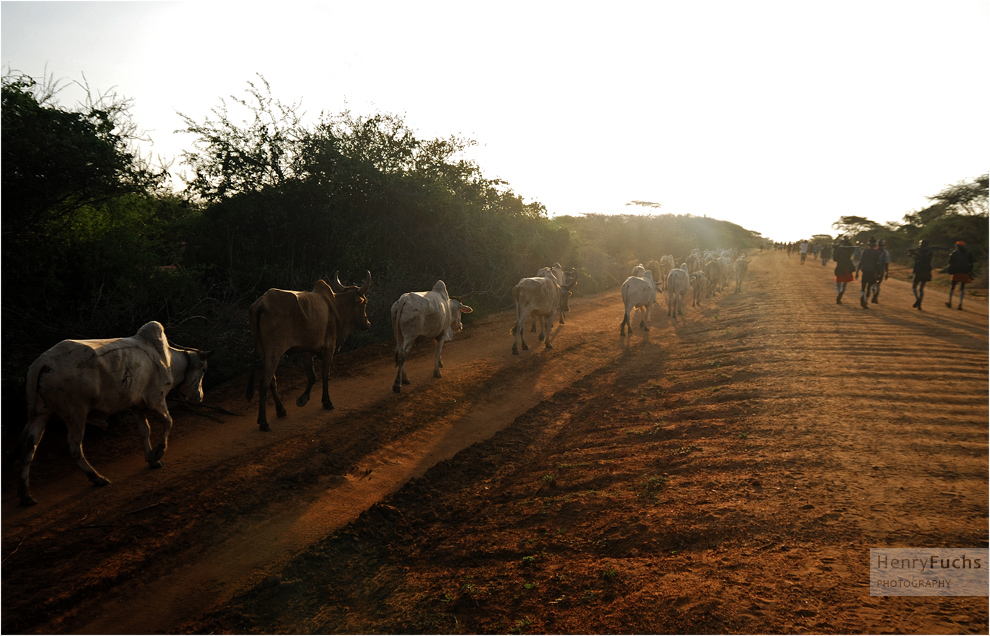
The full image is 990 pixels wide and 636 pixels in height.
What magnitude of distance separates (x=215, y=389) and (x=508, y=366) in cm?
526

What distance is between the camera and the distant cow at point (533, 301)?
480 inches

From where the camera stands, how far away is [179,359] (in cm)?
630

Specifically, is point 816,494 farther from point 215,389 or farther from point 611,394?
point 215,389

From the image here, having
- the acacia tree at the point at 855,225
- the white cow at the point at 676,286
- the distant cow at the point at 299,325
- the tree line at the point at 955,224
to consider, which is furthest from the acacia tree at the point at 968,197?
the distant cow at the point at 299,325

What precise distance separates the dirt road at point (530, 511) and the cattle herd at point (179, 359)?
1.55 ft

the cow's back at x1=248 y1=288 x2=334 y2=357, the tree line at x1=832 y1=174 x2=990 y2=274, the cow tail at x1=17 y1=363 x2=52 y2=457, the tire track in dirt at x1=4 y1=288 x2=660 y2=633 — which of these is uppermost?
the tree line at x1=832 y1=174 x2=990 y2=274

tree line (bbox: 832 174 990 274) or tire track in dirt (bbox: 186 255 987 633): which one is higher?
tree line (bbox: 832 174 990 274)

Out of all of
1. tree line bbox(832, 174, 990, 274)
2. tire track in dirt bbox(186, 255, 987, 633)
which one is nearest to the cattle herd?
tire track in dirt bbox(186, 255, 987, 633)

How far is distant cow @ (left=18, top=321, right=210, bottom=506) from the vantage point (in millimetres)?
5004

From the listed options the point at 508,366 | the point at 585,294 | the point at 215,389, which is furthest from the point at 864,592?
the point at 585,294

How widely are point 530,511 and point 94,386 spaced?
432 cm

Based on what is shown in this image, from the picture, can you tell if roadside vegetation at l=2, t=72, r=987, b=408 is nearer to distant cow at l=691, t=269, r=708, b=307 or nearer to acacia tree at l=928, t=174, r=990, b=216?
distant cow at l=691, t=269, r=708, b=307

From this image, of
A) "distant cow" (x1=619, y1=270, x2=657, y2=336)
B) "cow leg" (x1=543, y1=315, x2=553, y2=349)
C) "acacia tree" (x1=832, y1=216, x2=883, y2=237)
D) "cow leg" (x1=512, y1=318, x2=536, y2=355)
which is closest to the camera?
"cow leg" (x1=512, y1=318, x2=536, y2=355)

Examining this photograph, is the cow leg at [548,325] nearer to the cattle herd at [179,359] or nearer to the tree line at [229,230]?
the cattle herd at [179,359]
